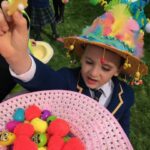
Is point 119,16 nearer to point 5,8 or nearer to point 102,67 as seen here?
point 102,67

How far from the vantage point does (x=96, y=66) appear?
1.51m

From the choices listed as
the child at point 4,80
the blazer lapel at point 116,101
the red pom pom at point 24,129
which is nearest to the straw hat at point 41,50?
the child at point 4,80

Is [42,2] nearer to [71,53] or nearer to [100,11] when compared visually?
[100,11]

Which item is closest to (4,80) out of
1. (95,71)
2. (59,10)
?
(95,71)

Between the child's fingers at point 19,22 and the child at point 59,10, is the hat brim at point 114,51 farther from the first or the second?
the child at point 59,10

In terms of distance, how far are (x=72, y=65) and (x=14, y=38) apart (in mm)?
2092

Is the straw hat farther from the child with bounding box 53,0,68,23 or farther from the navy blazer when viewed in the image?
the child with bounding box 53,0,68,23

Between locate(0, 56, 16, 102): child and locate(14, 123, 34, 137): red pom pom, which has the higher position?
locate(0, 56, 16, 102): child

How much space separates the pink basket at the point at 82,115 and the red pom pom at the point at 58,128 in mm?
35

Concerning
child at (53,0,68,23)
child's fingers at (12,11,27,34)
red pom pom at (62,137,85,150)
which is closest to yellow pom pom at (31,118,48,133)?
red pom pom at (62,137,85,150)

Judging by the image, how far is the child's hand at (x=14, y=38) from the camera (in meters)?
1.09

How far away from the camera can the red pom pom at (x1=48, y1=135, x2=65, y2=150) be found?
117cm

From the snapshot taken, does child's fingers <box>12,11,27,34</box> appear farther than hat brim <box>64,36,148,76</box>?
No

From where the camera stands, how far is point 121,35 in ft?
4.89
